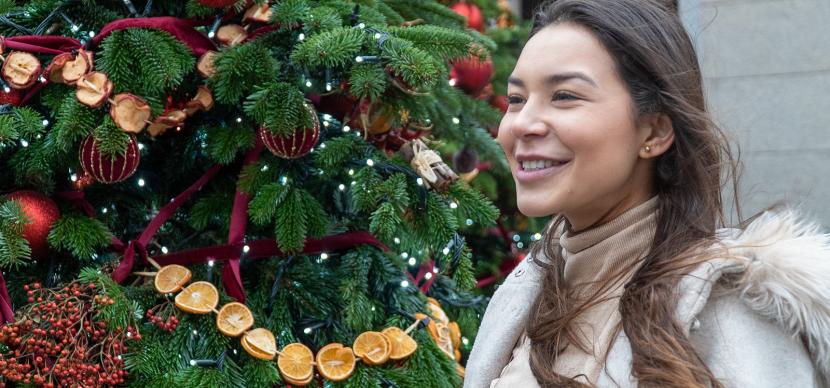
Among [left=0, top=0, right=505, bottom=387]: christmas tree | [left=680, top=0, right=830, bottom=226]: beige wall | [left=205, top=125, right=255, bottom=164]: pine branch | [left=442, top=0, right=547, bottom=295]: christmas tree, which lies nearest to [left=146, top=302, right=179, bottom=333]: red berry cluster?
[left=0, top=0, right=505, bottom=387]: christmas tree

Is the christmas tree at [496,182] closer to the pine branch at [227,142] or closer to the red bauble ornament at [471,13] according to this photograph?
the red bauble ornament at [471,13]

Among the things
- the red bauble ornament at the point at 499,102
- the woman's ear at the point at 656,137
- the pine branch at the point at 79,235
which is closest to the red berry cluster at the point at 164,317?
the pine branch at the point at 79,235

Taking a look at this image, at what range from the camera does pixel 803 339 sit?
106 cm

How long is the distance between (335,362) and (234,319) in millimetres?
162

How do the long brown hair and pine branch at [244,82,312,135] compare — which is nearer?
the long brown hair

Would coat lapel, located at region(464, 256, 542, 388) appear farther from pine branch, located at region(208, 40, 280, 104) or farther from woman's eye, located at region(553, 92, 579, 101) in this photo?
pine branch, located at region(208, 40, 280, 104)

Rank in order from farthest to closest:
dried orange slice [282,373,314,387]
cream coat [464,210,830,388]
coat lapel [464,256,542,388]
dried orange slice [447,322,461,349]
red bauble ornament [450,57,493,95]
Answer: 1. red bauble ornament [450,57,493,95]
2. dried orange slice [447,322,461,349]
3. dried orange slice [282,373,314,387]
4. coat lapel [464,256,542,388]
5. cream coat [464,210,830,388]

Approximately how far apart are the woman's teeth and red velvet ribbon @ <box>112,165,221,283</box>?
599mm

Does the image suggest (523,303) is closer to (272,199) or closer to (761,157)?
(272,199)

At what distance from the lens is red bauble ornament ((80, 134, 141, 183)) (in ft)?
4.65

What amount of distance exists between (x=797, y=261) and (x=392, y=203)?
61 centimetres

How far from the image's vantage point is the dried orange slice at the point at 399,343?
4.88ft

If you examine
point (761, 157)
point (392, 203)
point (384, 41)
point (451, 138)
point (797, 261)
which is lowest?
point (761, 157)

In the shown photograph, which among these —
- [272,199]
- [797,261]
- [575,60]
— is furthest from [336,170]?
[797,261]
